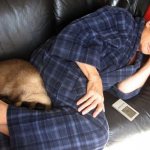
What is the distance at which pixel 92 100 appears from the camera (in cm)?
125

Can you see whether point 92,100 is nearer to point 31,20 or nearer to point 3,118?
point 3,118

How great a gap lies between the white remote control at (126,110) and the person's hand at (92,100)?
23 cm

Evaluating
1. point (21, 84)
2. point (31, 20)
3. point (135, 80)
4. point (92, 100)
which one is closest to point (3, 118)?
point (21, 84)

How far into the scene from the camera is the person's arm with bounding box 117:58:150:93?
1.44 metres

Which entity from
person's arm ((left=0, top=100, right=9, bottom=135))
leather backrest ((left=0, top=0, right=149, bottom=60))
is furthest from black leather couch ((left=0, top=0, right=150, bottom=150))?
person's arm ((left=0, top=100, right=9, bottom=135))

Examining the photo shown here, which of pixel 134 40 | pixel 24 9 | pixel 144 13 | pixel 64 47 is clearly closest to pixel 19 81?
pixel 64 47

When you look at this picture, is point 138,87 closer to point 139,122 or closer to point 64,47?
point 139,122

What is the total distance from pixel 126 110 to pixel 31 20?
689 mm

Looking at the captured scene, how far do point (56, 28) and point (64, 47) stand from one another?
0.36 m

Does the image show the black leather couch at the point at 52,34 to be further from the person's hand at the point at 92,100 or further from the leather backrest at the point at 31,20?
the person's hand at the point at 92,100

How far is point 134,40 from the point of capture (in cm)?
143

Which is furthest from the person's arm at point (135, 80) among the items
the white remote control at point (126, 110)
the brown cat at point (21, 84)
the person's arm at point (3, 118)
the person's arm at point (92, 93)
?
the person's arm at point (3, 118)

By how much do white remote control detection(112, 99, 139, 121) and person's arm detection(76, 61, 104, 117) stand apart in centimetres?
22

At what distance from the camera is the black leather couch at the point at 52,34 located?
1.38m
